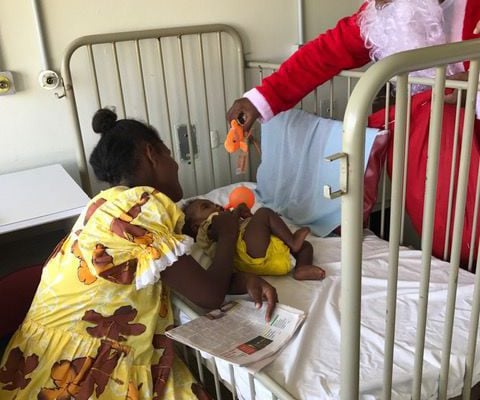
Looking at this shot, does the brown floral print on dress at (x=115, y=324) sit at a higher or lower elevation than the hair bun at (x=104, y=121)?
lower

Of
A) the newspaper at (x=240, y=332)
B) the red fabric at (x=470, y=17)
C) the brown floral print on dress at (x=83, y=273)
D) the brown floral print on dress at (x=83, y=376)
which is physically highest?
the red fabric at (x=470, y=17)

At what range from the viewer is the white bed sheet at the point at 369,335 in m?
1.05

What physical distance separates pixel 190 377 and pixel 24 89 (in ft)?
3.71

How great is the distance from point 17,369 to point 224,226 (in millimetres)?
598

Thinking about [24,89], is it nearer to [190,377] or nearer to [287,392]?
[190,377]

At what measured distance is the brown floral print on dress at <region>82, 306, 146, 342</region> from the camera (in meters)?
1.17

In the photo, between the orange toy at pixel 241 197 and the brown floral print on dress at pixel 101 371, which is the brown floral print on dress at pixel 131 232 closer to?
the brown floral print on dress at pixel 101 371

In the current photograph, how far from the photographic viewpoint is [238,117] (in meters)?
1.75

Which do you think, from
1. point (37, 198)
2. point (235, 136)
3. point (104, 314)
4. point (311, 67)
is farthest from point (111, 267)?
point (311, 67)

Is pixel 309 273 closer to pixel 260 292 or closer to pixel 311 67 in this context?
pixel 260 292

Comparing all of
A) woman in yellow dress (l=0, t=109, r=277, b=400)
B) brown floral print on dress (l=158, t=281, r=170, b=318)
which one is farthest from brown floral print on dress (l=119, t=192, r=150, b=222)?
brown floral print on dress (l=158, t=281, r=170, b=318)

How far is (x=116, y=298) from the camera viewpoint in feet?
A: 3.83

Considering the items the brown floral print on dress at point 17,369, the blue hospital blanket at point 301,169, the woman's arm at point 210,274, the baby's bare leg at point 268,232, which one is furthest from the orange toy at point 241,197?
the brown floral print on dress at point 17,369

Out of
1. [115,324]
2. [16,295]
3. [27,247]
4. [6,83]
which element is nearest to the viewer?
[115,324]
